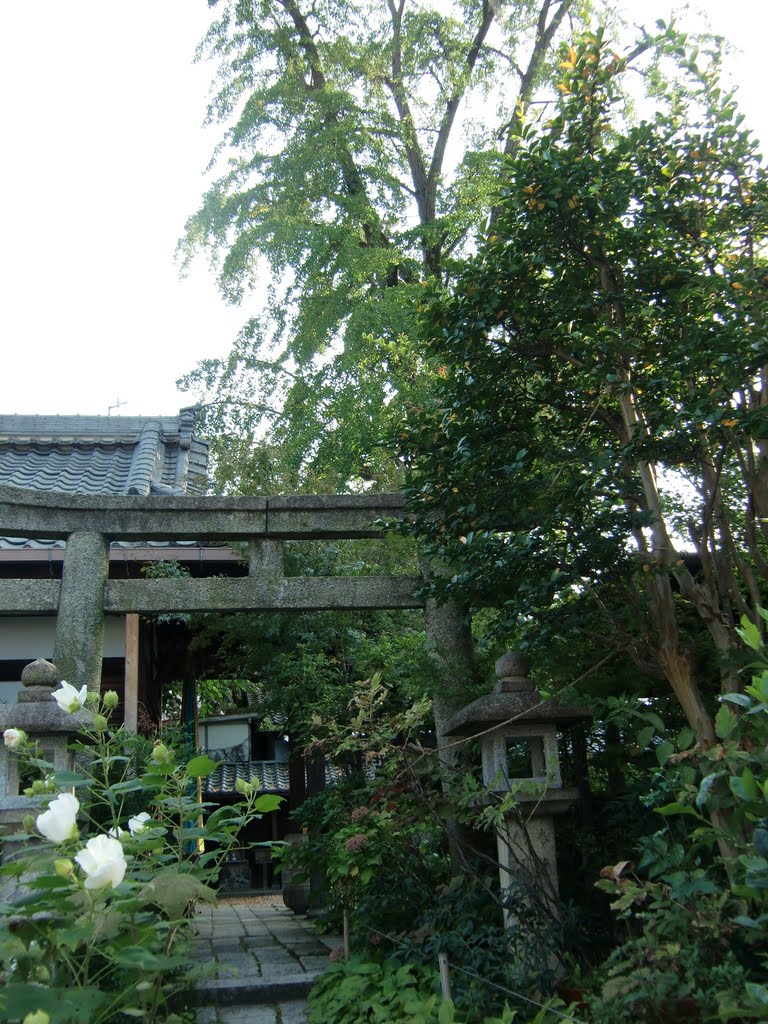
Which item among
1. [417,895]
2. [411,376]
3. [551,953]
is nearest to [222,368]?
[411,376]

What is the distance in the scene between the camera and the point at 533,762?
5.43 m

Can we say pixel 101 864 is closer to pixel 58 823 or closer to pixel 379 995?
pixel 58 823

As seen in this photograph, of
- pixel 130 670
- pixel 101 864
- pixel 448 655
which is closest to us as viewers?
pixel 101 864

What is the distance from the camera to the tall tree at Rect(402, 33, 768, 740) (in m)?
4.96

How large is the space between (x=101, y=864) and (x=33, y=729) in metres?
3.47

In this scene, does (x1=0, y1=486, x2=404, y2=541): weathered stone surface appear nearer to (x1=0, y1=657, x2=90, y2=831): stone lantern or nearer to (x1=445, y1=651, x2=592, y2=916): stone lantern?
(x1=0, y1=657, x2=90, y2=831): stone lantern

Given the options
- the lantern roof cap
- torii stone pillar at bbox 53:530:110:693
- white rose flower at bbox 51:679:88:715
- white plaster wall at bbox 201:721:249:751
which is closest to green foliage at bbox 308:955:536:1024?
the lantern roof cap

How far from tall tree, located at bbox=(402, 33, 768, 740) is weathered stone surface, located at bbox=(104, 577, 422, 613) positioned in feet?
4.31

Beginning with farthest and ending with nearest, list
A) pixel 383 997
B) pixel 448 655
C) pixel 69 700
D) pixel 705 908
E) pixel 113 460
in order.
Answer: pixel 113 460 → pixel 448 655 → pixel 383 997 → pixel 705 908 → pixel 69 700

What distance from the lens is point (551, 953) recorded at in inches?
176

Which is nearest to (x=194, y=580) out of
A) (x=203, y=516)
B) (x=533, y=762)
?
(x=203, y=516)

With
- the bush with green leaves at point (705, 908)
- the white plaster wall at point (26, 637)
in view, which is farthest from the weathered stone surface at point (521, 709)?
the white plaster wall at point (26, 637)

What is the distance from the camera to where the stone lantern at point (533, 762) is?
489 cm

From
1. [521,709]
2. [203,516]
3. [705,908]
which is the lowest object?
[705,908]
